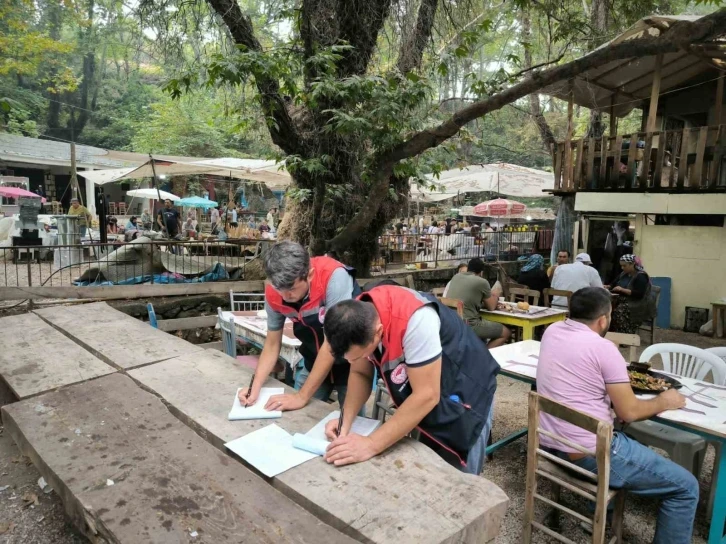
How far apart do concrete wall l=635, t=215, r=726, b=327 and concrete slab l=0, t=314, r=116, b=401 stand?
30.6 ft

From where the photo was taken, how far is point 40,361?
2.74 metres

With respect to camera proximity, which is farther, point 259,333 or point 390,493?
point 259,333

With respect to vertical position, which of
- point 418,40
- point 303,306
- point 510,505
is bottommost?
point 510,505

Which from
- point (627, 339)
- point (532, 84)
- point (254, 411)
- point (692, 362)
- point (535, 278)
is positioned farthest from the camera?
point (535, 278)

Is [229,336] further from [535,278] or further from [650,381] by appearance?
[535,278]

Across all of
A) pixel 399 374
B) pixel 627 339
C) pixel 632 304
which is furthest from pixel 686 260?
pixel 399 374

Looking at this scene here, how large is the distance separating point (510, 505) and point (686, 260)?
752 centimetres

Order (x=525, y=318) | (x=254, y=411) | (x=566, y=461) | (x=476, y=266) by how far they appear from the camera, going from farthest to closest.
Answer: (x=476, y=266)
(x=525, y=318)
(x=566, y=461)
(x=254, y=411)

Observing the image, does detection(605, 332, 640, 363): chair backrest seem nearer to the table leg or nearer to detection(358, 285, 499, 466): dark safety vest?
the table leg

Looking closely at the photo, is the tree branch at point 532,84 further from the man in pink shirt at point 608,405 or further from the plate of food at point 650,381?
the plate of food at point 650,381

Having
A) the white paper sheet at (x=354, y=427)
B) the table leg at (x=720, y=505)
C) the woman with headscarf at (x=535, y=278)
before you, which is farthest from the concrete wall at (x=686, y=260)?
the white paper sheet at (x=354, y=427)

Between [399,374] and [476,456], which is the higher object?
[399,374]

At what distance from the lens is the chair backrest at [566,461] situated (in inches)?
86.9

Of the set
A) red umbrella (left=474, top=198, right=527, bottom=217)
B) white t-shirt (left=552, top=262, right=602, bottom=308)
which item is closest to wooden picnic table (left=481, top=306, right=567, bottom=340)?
white t-shirt (left=552, top=262, right=602, bottom=308)
